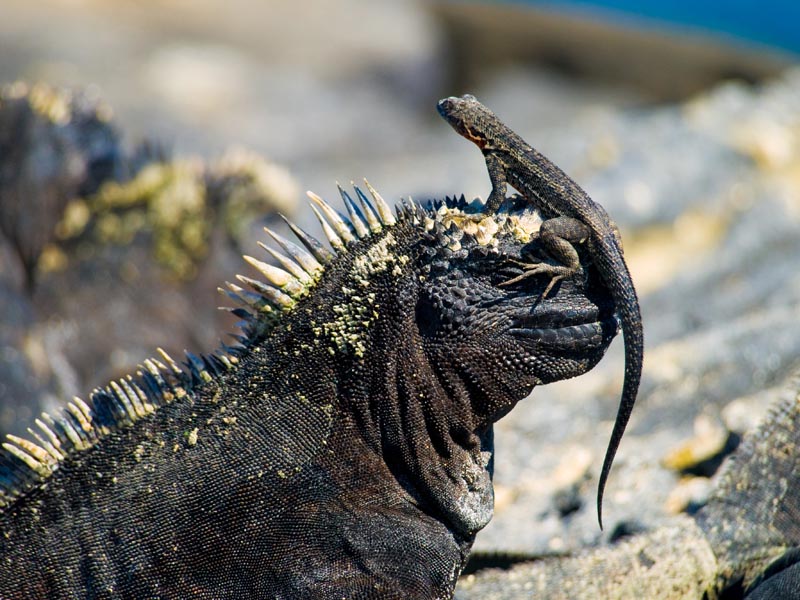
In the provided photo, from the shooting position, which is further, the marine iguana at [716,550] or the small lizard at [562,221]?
the marine iguana at [716,550]

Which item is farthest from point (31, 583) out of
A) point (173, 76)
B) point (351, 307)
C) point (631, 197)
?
point (173, 76)

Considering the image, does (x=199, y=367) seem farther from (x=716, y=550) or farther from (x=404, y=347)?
(x=716, y=550)

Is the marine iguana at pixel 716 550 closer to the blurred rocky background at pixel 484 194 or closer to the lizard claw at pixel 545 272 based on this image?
the blurred rocky background at pixel 484 194

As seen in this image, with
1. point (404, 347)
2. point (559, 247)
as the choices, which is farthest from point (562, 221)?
point (404, 347)

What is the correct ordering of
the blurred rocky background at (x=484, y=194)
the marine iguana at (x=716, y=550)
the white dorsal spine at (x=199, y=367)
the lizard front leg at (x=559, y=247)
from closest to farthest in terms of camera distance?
the lizard front leg at (x=559, y=247) < the white dorsal spine at (x=199, y=367) < the marine iguana at (x=716, y=550) < the blurred rocky background at (x=484, y=194)

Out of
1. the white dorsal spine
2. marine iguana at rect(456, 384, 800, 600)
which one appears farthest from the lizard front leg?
marine iguana at rect(456, 384, 800, 600)

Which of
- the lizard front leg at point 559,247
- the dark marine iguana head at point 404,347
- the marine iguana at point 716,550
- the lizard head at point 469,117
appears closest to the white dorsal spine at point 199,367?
the dark marine iguana head at point 404,347

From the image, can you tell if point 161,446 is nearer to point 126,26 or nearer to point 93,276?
point 93,276
